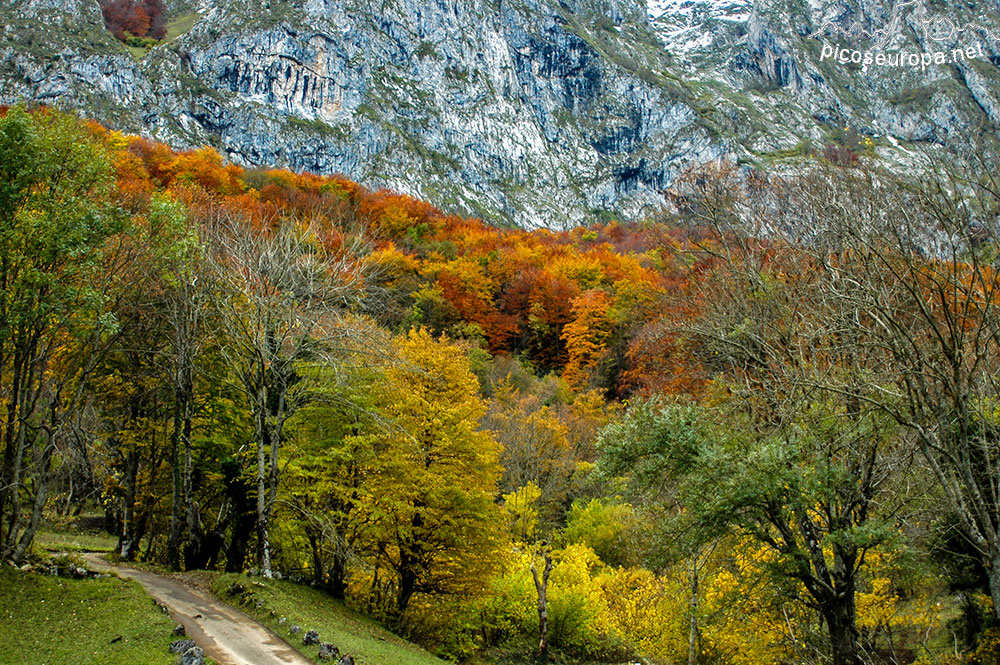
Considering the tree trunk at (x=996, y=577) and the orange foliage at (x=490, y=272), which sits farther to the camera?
the orange foliage at (x=490, y=272)

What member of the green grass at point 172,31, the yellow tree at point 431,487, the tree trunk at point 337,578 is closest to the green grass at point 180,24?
the green grass at point 172,31

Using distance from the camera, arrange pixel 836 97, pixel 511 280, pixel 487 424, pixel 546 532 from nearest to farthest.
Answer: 1. pixel 546 532
2. pixel 487 424
3. pixel 511 280
4. pixel 836 97

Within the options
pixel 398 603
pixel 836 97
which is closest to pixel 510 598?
pixel 398 603

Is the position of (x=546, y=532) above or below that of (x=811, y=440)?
below

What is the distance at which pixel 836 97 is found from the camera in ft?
486

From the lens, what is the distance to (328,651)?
10883 millimetres

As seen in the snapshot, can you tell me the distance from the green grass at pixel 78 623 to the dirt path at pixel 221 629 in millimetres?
649

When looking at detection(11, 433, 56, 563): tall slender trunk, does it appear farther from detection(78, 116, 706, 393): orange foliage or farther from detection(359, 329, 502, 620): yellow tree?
detection(78, 116, 706, 393): orange foliage

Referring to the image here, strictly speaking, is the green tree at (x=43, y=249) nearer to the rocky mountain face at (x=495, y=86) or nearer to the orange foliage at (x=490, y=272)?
the orange foliage at (x=490, y=272)

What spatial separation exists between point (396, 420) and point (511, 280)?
35772mm

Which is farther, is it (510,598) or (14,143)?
(510,598)

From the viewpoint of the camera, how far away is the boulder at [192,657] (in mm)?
9273

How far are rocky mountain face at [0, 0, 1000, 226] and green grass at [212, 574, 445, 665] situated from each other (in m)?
74.8

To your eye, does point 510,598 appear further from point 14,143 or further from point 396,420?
point 14,143
